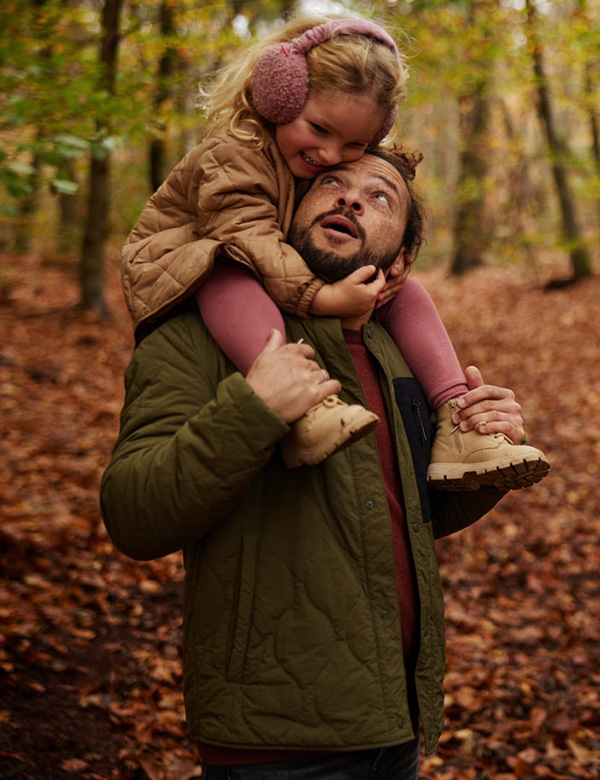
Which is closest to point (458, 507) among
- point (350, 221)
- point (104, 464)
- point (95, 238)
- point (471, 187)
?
point (350, 221)

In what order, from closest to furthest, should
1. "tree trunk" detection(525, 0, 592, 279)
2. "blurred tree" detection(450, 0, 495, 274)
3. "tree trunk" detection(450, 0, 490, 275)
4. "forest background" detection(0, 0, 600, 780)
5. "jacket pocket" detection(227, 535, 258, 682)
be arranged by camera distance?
"jacket pocket" detection(227, 535, 258, 682), "forest background" detection(0, 0, 600, 780), "tree trunk" detection(525, 0, 592, 279), "blurred tree" detection(450, 0, 495, 274), "tree trunk" detection(450, 0, 490, 275)

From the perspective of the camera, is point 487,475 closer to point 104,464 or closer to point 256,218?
point 256,218

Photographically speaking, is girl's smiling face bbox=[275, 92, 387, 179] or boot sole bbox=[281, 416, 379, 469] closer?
boot sole bbox=[281, 416, 379, 469]

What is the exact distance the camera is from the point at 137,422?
1.66 metres

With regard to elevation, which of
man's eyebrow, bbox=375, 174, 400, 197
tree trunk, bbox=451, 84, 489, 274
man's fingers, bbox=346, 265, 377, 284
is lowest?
tree trunk, bbox=451, 84, 489, 274

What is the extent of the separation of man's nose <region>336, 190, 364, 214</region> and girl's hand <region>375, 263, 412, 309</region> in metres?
0.21

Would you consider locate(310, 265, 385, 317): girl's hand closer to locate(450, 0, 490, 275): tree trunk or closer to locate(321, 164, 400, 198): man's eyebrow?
locate(321, 164, 400, 198): man's eyebrow

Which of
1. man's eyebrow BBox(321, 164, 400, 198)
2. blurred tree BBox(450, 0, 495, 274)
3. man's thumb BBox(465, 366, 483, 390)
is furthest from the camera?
blurred tree BBox(450, 0, 495, 274)

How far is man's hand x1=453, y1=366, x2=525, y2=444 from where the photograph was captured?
6.25ft

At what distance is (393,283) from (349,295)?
0.25 meters

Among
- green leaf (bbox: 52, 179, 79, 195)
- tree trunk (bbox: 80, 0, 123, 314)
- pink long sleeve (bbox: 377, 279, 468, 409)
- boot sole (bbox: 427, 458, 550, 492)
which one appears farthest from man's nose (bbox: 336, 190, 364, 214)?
tree trunk (bbox: 80, 0, 123, 314)

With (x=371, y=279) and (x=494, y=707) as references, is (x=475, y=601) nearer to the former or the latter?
(x=494, y=707)

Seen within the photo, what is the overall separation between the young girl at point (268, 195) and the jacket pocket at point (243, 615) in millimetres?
242

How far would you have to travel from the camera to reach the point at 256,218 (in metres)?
1.78
